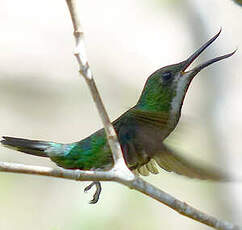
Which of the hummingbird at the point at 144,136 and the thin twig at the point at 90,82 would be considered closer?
the thin twig at the point at 90,82

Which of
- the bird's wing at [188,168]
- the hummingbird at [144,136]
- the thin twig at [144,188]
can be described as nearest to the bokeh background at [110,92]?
the hummingbird at [144,136]

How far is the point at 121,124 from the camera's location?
275 cm

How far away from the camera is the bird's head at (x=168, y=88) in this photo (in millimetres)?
2873

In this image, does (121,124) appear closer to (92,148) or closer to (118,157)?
(92,148)

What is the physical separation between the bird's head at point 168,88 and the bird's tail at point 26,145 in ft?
1.37

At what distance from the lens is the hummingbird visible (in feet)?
8.25

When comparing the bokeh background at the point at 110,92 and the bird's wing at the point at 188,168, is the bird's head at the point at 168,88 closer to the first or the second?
the bird's wing at the point at 188,168

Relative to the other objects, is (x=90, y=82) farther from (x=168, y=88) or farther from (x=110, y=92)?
(x=110, y=92)

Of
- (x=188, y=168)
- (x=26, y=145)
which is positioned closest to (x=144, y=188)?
(x=188, y=168)

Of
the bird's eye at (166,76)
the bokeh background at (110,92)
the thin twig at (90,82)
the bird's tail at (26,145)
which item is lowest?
the bokeh background at (110,92)

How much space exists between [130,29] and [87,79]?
15.4 ft

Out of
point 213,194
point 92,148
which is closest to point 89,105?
point 213,194

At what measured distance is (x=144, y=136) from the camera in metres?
2.49

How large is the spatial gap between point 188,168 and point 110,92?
3.81m
